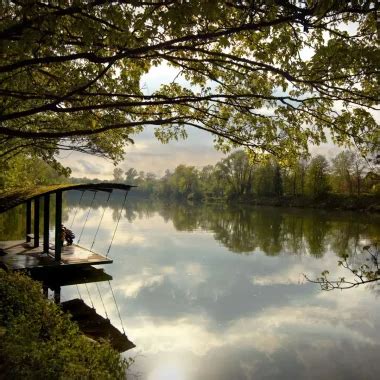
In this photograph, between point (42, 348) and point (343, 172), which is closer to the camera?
point (42, 348)

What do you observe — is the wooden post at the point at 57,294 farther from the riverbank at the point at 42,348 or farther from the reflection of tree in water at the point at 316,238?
the reflection of tree in water at the point at 316,238

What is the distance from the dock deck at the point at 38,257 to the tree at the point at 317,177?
72264 millimetres

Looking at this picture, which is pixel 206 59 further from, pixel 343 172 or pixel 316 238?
pixel 343 172

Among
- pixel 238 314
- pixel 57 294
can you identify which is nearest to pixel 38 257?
pixel 57 294

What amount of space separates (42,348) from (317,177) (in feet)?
283

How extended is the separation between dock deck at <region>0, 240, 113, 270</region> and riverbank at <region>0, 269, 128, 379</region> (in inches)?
291

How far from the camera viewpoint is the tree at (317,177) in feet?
280

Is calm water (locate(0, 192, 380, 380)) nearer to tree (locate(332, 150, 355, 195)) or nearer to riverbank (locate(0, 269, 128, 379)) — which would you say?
riverbank (locate(0, 269, 128, 379))

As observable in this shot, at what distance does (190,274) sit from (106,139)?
858 centimetres

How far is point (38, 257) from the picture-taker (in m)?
18.8

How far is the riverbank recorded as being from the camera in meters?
5.90

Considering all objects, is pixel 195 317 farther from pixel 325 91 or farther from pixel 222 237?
pixel 222 237

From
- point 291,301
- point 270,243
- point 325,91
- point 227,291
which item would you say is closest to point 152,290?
point 227,291

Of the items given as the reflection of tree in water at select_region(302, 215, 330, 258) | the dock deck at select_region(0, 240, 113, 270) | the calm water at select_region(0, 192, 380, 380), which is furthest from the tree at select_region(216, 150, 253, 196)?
the dock deck at select_region(0, 240, 113, 270)
